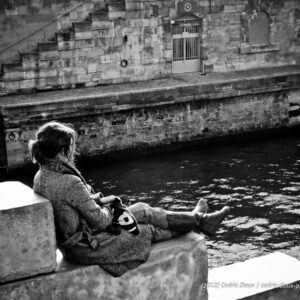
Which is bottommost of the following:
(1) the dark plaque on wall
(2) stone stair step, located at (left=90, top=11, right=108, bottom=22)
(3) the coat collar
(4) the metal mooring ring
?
(4) the metal mooring ring

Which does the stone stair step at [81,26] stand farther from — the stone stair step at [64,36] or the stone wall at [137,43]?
the stone stair step at [64,36]

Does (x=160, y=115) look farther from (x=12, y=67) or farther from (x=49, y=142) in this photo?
(x=49, y=142)

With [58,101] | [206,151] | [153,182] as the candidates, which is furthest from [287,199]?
[58,101]

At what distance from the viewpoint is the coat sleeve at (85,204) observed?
341cm

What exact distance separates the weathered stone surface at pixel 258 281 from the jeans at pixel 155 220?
454mm

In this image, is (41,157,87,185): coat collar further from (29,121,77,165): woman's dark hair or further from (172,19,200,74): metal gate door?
(172,19,200,74): metal gate door

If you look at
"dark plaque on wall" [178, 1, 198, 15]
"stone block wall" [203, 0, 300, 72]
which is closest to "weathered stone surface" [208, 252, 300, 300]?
"dark plaque on wall" [178, 1, 198, 15]

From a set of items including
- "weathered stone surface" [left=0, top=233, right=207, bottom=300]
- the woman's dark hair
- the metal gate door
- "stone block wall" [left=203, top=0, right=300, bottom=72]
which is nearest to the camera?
"weathered stone surface" [left=0, top=233, right=207, bottom=300]

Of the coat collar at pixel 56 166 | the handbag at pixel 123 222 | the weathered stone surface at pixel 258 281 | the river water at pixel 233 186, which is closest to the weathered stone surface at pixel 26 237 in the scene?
the coat collar at pixel 56 166

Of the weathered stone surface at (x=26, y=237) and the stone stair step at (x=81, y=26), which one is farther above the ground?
the stone stair step at (x=81, y=26)

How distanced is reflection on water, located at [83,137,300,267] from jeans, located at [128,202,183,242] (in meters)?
5.77

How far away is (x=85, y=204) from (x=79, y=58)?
12858 millimetres

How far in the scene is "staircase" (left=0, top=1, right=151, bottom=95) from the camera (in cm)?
1529

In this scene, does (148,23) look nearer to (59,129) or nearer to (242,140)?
(242,140)
